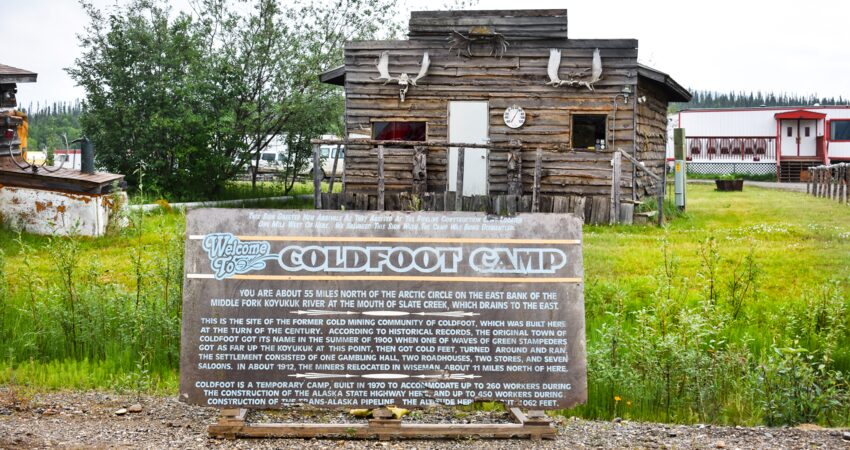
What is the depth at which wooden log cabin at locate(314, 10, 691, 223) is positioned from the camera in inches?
812

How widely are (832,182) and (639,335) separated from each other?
25.5m

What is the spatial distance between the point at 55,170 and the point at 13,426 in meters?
11.5

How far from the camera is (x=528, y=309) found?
Result: 6.30 metres

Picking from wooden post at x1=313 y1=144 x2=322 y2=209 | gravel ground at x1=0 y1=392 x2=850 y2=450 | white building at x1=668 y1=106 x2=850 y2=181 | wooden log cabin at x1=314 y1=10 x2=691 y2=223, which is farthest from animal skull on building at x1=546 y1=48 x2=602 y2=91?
white building at x1=668 y1=106 x2=850 y2=181

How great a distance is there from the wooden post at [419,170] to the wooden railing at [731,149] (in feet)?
144

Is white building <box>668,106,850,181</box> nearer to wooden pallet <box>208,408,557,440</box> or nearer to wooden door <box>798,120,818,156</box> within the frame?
wooden door <box>798,120,818,156</box>

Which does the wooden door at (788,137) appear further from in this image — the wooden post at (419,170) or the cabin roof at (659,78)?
the wooden post at (419,170)

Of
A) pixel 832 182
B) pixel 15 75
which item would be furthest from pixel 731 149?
pixel 15 75

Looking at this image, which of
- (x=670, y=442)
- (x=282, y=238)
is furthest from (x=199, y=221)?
(x=670, y=442)

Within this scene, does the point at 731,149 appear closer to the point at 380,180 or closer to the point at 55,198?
the point at 380,180

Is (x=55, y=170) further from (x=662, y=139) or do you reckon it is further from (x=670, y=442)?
(x=662, y=139)

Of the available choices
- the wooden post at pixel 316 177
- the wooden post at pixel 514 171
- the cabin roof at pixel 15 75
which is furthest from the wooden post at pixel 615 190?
the cabin roof at pixel 15 75

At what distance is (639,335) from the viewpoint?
26.1 ft

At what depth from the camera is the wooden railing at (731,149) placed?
59156 millimetres
